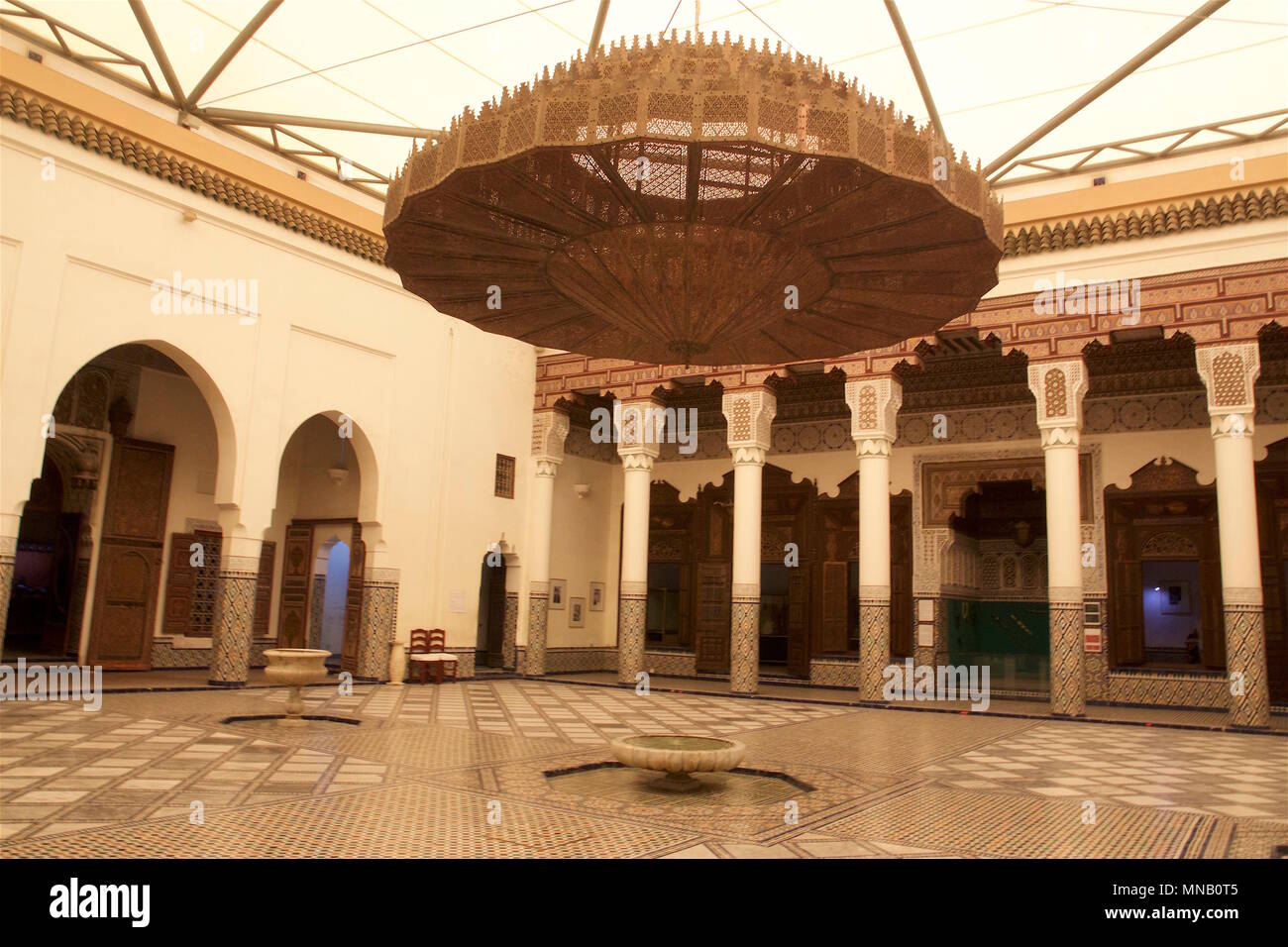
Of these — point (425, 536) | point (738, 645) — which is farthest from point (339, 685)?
point (738, 645)

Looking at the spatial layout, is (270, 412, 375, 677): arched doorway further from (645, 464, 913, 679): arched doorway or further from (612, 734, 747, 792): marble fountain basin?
(612, 734, 747, 792): marble fountain basin

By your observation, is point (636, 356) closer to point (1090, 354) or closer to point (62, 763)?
point (62, 763)

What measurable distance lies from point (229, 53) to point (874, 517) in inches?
269

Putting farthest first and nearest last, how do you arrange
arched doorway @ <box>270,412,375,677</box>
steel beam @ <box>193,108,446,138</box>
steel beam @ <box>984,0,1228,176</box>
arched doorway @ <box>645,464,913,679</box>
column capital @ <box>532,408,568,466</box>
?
column capital @ <box>532,408,568,466</box> → arched doorway @ <box>645,464,913,679</box> → arched doorway @ <box>270,412,375,677</box> → steel beam @ <box>193,108,446,138</box> → steel beam @ <box>984,0,1228,176</box>

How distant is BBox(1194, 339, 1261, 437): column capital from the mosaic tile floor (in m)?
2.52

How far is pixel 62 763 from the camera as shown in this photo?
173 inches

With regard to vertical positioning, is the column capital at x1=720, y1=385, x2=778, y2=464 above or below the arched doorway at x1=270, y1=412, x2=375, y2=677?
above

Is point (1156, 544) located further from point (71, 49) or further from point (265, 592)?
point (71, 49)

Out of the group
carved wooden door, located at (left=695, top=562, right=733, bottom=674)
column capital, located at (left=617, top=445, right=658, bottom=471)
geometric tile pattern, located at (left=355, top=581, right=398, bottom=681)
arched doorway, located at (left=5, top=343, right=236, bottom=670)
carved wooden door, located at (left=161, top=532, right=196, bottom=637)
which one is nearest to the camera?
arched doorway, located at (left=5, top=343, right=236, bottom=670)

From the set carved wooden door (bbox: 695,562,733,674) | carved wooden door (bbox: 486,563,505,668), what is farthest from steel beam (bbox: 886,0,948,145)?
carved wooden door (bbox: 486,563,505,668)

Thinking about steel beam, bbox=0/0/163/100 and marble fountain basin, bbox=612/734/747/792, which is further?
steel beam, bbox=0/0/163/100

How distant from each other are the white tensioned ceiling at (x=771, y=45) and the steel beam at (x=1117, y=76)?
0.10 meters

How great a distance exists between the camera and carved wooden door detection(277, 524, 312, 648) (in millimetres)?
10398

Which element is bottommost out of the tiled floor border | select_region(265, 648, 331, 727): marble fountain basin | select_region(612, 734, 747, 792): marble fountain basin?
the tiled floor border
